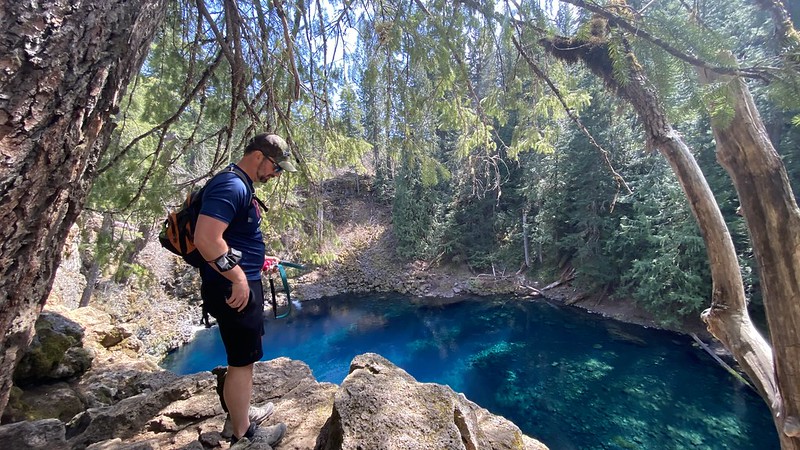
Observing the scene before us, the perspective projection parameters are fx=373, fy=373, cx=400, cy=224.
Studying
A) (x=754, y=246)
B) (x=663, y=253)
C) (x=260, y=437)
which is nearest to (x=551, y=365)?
(x=663, y=253)

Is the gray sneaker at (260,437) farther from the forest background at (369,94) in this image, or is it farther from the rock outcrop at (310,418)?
the forest background at (369,94)

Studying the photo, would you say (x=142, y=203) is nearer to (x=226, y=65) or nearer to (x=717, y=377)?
(x=226, y=65)

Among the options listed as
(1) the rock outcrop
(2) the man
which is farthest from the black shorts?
(1) the rock outcrop

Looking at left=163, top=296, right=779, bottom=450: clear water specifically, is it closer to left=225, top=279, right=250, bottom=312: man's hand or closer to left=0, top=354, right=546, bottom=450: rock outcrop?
left=0, top=354, right=546, bottom=450: rock outcrop

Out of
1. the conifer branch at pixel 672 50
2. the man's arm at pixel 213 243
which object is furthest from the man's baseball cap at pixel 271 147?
the conifer branch at pixel 672 50

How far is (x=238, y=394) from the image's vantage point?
1728 millimetres

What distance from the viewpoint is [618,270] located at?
11883 millimetres

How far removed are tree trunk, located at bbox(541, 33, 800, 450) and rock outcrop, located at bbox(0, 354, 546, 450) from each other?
1.49 metres

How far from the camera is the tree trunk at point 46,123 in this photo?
94 centimetres

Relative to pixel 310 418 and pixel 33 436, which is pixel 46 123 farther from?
pixel 310 418

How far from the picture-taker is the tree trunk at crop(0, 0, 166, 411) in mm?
936

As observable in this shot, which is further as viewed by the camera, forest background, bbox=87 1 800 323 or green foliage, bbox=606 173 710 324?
green foliage, bbox=606 173 710 324

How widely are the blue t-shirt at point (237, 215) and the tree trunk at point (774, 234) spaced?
2514 millimetres

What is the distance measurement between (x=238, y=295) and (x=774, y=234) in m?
2.96
